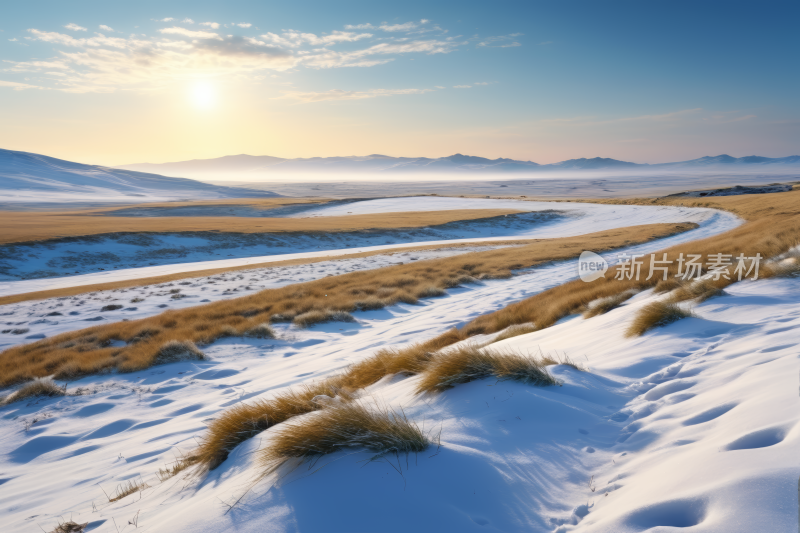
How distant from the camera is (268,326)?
11.3 m

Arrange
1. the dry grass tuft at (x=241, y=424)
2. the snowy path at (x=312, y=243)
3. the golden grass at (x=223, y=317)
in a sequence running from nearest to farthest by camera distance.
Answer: the dry grass tuft at (x=241, y=424), the golden grass at (x=223, y=317), the snowy path at (x=312, y=243)

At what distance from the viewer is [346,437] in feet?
10.4

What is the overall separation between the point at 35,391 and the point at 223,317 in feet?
17.1

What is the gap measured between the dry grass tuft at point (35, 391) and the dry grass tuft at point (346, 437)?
6867 mm

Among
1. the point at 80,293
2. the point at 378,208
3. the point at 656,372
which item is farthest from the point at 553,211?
the point at 656,372

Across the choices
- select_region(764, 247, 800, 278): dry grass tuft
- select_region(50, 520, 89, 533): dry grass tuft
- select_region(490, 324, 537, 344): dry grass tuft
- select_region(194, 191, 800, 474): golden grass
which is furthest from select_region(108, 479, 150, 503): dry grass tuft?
select_region(764, 247, 800, 278): dry grass tuft

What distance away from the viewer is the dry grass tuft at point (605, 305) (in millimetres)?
8008

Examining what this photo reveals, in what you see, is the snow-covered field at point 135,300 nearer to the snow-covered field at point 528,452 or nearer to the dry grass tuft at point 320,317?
the dry grass tuft at point 320,317

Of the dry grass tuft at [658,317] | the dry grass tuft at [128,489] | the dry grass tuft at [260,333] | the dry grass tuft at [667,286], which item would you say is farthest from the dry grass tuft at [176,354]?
the dry grass tuft at [667,286]

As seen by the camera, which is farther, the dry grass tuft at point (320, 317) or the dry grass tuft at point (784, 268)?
the dry grass tuft at point (320, 317)

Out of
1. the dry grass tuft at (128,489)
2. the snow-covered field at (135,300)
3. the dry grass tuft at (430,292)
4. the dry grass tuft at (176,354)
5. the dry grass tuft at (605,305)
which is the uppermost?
the dry grass tuft at (605,305)

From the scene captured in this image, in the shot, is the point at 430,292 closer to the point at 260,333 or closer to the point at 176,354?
the point at 260,333

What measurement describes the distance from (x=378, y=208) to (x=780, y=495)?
7787cm

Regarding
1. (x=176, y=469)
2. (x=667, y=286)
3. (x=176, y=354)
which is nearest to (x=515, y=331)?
(x=667, y=286)
